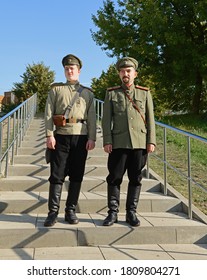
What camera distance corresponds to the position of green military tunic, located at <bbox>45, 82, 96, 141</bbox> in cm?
382

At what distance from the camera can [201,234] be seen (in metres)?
3.80

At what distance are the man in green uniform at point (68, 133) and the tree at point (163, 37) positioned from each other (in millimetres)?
10556

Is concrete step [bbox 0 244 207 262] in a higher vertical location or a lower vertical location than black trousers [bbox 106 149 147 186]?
lower

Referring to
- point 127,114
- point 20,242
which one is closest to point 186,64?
point 127,114

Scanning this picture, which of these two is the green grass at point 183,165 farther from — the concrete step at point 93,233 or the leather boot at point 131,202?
the leather boot at point 131,202

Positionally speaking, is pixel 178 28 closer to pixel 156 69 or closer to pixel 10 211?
pixel 156 69

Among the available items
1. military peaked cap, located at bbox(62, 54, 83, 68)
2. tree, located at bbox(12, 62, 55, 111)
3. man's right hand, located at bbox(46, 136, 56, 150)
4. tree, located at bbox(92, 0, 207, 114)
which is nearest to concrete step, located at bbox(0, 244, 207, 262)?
man's right hand, located at bbox(46, 136, 56, 150)

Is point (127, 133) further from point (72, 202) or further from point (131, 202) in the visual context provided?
point (72, 202)

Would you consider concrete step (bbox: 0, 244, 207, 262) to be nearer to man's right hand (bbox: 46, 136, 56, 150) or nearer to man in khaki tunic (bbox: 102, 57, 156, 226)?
man in khaki tunic (bbox: 102, 57, 156, 226)

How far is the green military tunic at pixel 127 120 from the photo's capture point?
3.81 meters

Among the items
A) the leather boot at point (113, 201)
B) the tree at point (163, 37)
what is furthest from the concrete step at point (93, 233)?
the tree at point (163, 37)
